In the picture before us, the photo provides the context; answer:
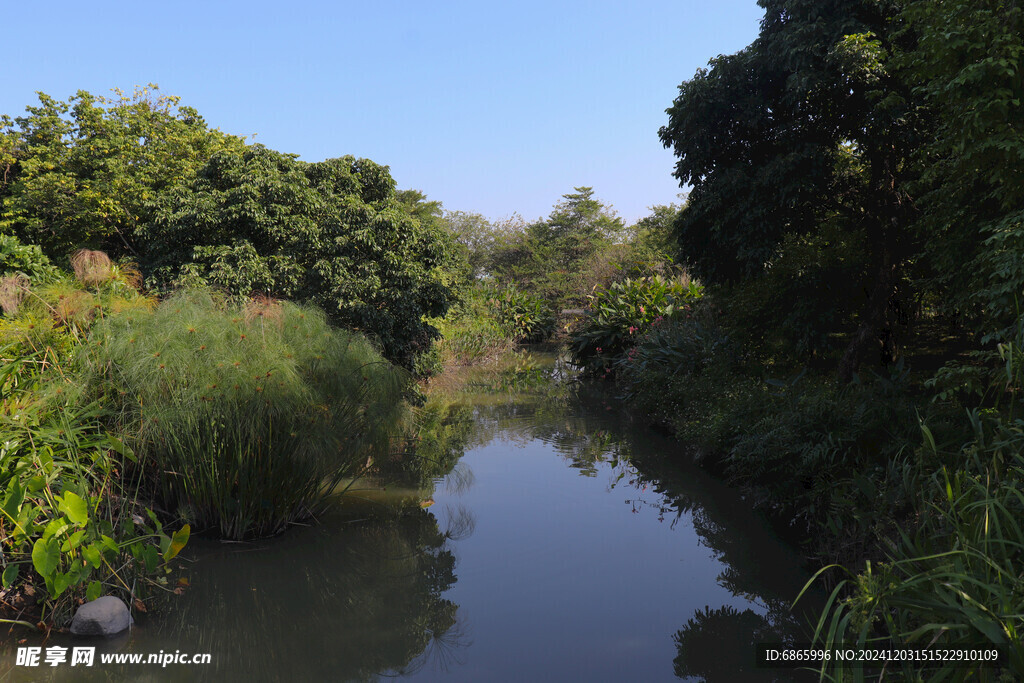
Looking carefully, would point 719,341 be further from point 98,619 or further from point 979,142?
point 98,619

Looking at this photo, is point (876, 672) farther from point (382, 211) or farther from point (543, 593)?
point (382, 211)

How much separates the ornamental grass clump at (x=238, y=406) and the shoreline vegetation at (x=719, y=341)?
0.03 metres

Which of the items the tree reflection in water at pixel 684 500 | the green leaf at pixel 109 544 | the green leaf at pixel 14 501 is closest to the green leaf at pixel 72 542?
the green leaf at pixel 109 544

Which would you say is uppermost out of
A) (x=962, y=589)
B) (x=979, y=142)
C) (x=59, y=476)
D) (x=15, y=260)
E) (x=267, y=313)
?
(x=979, y=142)

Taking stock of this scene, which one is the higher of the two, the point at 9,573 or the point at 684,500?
the point at 9,573

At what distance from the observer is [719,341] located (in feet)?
37.7

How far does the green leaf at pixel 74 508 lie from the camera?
3.94 meters

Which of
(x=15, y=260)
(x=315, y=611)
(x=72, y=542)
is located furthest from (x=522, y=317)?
(x=72, y=542)

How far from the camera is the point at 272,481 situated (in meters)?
5.75

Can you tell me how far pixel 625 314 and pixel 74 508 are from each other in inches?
542

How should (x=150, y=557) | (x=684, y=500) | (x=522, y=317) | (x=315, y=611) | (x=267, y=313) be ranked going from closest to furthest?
(x=150, y=557) < (x=315, y=611) < (x=267, y=313) < (x=684, y=500) < (x=522, y=317)

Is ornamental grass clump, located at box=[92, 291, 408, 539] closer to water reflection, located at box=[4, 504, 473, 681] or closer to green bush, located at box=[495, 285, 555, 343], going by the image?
water reflection, located at box=[4, 504, 473, 681]

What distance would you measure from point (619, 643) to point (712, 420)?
4.70 m

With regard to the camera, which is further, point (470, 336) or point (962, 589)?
point (470, 336)
